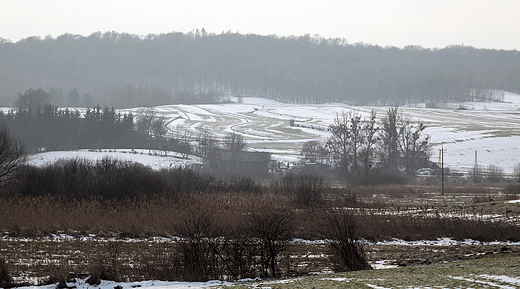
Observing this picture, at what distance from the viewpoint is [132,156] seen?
74.6 m

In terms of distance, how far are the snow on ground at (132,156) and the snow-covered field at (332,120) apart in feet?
5.05

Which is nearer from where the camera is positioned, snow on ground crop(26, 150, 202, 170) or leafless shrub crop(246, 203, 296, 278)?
leafless shrub crop(246, 203, 296, 278)

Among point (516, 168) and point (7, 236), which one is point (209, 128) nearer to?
point (516, 168)

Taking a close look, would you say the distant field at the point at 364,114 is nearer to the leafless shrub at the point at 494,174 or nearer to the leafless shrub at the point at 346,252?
the leafless shrub at the point at 494,174

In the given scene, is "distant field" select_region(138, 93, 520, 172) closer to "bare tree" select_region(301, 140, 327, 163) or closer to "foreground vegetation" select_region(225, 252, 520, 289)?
"bare tree" select_region(301, 140, 327, 163)

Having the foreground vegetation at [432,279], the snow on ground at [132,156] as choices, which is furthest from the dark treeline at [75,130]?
the foreground vegetation at [432,279]

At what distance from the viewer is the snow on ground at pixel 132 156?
70938mm

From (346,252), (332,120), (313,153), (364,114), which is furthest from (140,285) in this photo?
(364,114)

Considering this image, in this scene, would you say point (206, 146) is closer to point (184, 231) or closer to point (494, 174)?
point (494, 174)

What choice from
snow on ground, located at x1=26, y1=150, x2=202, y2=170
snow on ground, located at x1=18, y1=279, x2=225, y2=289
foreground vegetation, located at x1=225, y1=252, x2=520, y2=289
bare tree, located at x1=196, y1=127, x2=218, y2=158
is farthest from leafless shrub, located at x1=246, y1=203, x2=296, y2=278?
bare tree, located at x1=196, y1=127, x2=218, y2=158

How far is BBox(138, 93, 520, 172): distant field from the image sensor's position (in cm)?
8794

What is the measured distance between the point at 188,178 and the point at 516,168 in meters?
62.8

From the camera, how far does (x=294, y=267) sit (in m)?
13.5

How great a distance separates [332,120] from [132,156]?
2680 inches
